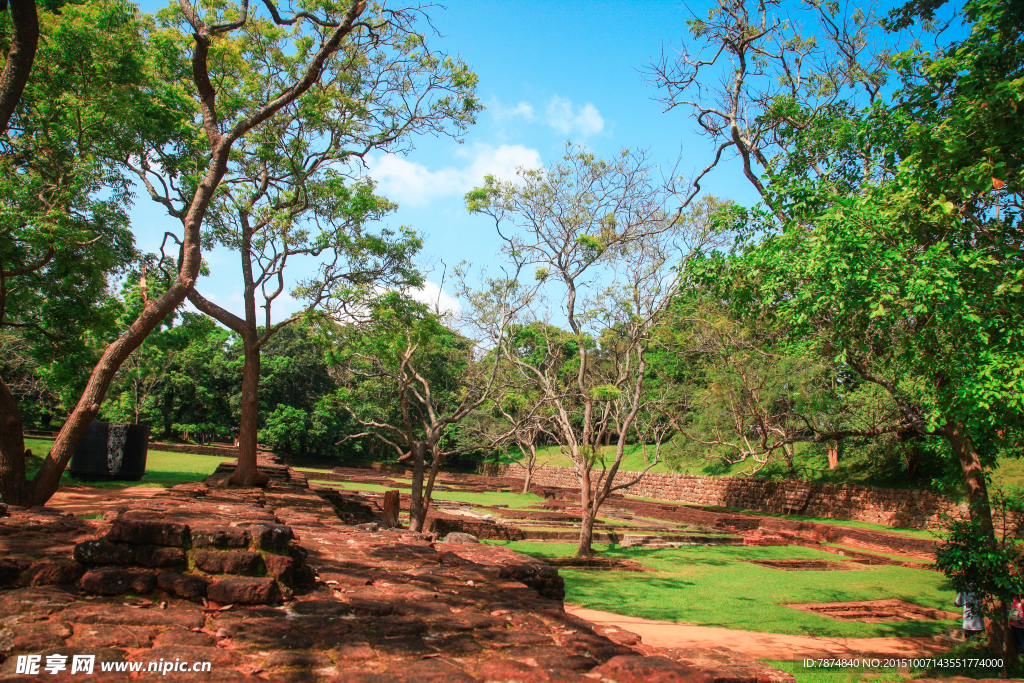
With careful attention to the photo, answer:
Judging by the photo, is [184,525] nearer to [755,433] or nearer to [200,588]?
[200,588]

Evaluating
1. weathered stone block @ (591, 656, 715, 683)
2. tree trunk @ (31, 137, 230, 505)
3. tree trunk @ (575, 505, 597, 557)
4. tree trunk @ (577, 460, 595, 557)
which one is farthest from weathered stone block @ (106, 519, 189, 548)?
tree trunk @ (575, 505, 597, 557)

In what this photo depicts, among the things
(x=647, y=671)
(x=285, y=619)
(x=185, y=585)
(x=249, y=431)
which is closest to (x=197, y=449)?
(x=249, y=431)

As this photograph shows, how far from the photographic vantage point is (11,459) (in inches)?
278

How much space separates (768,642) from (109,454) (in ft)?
41.5

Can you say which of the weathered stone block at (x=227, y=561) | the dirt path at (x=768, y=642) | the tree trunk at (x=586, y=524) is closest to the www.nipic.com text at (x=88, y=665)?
the weathered stone block at (x=227, y=561)

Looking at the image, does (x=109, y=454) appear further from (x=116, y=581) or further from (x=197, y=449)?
(x=197, y=449)

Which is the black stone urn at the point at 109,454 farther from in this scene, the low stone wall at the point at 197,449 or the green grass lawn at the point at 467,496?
the low stone wall at the point at 197,449

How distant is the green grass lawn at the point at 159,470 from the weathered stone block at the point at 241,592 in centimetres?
973

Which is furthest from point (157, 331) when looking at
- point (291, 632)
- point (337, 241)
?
point (291, 632)

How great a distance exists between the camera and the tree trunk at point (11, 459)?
6.96m

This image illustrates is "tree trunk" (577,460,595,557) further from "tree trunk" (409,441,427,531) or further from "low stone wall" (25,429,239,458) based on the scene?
"low stone wall" (25,429,239,458)

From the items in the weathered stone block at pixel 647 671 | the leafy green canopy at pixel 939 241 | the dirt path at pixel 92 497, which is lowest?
the dirt path at pixel 92 497

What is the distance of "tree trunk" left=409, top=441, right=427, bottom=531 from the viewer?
12.1 m

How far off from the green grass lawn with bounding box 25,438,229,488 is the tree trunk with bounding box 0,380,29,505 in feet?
14.1
